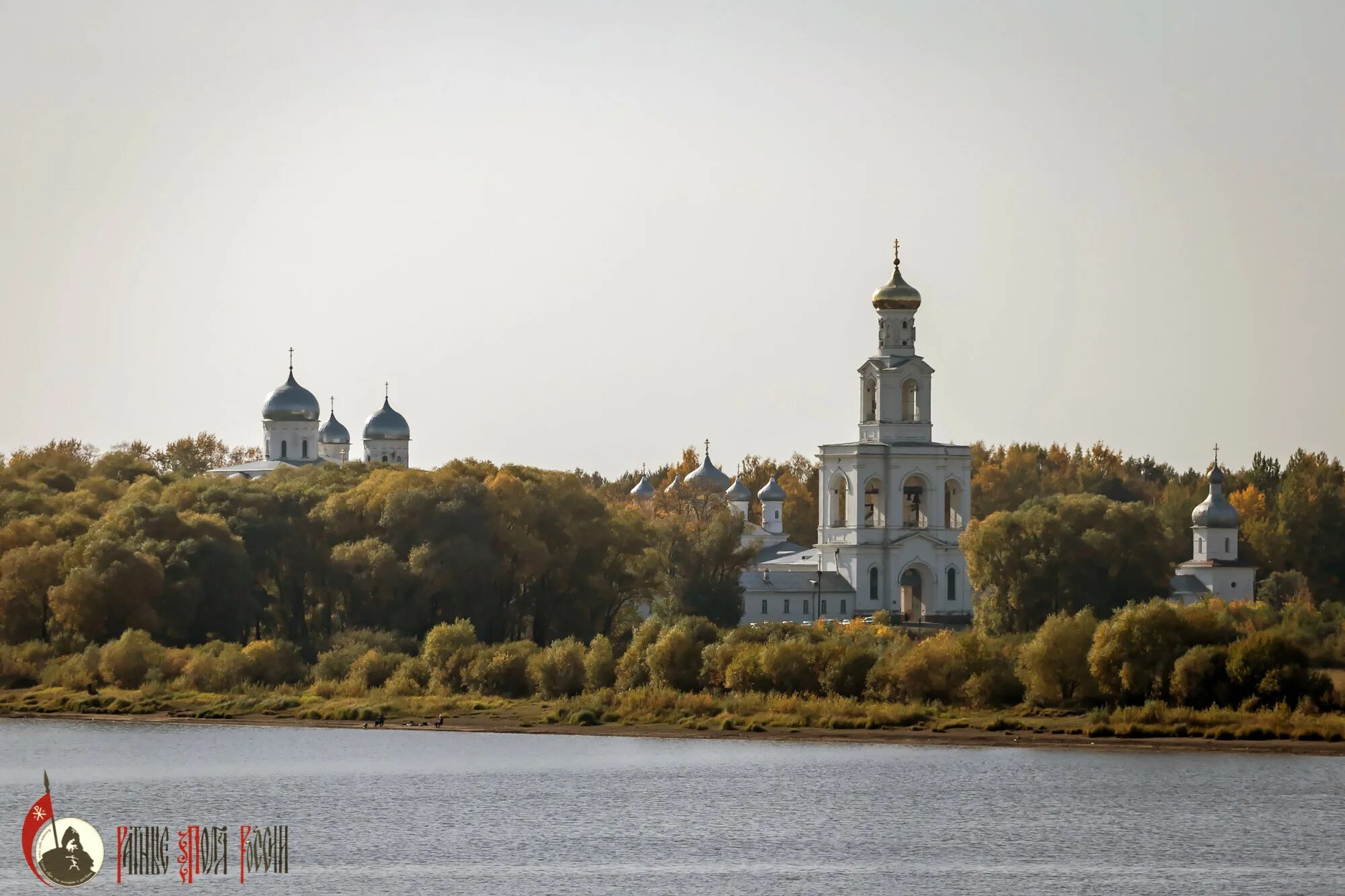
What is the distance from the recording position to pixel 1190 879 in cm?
3631

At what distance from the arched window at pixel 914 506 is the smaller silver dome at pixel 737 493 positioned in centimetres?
2723

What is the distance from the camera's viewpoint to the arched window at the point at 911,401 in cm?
9156

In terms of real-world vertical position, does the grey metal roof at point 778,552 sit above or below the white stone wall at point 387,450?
below

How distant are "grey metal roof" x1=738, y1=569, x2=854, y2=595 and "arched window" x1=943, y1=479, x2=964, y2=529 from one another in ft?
14.0

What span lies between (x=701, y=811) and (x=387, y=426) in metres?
77.5

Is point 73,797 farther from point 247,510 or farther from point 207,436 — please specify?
point 207,436

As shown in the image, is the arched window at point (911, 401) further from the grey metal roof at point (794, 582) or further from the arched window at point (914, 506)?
the grey metal roof at point (794, 582)

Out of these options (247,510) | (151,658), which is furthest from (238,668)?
(247,510)

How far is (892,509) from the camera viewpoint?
3595 inches

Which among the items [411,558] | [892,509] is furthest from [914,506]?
[411,558]

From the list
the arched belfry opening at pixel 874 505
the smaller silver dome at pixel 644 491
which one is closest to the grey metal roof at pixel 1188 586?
the arched belfry opening at pixel 874 505

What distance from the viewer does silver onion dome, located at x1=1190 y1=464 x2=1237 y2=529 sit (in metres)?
91.1

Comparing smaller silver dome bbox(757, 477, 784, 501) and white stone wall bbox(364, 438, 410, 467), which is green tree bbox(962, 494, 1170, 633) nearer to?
smaller silver dome bbox(757, 477, 784, 501)

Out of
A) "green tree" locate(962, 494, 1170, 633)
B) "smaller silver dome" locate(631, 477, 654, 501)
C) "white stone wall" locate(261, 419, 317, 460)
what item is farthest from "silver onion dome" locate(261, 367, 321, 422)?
"green tree" locate(962, 494, 1170, 633)
